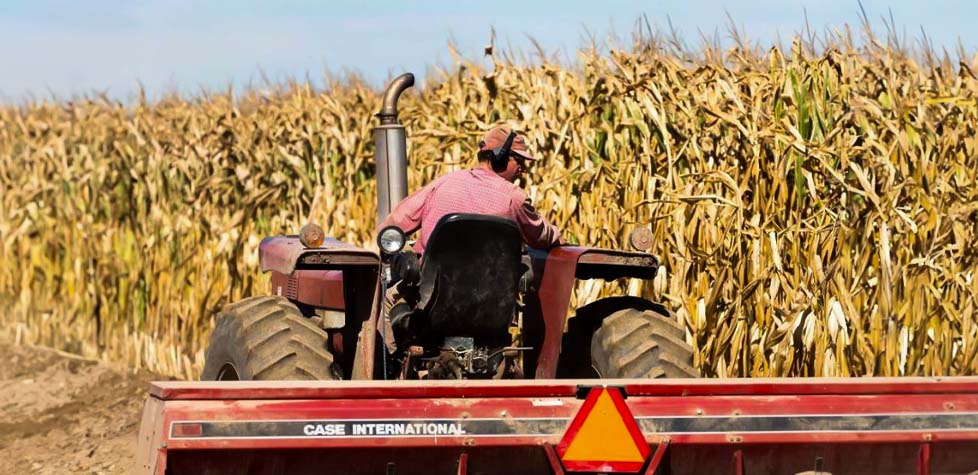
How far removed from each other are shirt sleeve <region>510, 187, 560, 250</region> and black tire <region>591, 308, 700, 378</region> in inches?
17.4

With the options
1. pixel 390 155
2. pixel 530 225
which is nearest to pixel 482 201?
pixel 530 225

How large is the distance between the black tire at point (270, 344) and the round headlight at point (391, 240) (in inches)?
20.7

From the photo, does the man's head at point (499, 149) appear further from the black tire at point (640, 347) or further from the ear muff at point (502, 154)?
the black tire at point (640, 347)

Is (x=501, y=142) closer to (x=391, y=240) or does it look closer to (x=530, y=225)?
(x=530, y=225)

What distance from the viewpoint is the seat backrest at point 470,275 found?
6062mm

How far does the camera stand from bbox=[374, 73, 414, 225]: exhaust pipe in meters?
7.61

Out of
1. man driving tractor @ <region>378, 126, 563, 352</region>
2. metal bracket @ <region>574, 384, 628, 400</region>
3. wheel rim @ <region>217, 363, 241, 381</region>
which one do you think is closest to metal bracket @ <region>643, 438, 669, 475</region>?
metal bracket @ <region>574, 384, 628, 400</region>

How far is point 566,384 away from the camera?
18.1 feet

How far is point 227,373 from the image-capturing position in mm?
6859

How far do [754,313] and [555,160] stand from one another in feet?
6.96

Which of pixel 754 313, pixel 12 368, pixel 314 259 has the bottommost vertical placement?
pixel 12 368

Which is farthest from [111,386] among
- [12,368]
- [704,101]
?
Result: [704,101]

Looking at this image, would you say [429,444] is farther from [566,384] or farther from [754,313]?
[754,313]

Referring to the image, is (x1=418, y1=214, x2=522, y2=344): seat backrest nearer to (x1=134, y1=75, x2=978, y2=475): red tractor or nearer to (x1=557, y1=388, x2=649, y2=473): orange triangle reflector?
(x1=134, y1=75, x2=978, y2=475): red tractor
